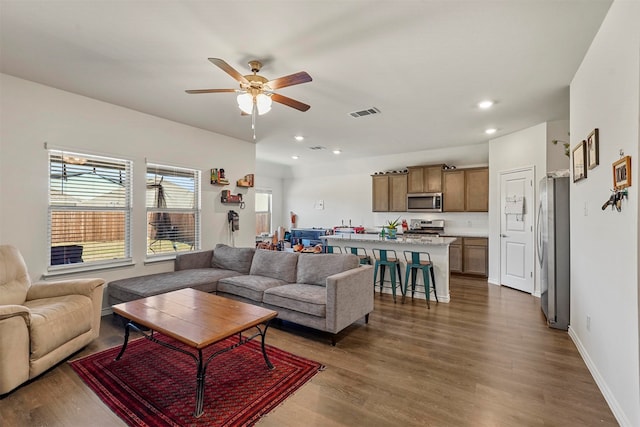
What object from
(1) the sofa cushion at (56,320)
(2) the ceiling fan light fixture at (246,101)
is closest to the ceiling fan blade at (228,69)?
(2) the ceiling fan light fixture at (246,101)

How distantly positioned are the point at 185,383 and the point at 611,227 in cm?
334

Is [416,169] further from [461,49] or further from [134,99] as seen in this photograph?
[134,99]

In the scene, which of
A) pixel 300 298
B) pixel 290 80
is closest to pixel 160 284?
pixel 300 298

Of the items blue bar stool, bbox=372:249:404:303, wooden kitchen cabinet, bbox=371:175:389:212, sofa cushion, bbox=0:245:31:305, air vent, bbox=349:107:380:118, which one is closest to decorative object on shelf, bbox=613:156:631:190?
air vent, bbox=349:107:380:118

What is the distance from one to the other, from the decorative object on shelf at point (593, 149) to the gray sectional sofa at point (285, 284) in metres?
2.25

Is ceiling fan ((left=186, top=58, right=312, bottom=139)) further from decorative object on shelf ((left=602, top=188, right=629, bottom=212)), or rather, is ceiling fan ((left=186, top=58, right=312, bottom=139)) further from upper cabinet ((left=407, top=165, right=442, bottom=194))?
upper cabinet ((left=407, top=165, right=442, bottom=194))

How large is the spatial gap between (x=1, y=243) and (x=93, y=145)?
1429mm

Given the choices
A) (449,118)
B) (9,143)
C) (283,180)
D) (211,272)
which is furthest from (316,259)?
(283,180)

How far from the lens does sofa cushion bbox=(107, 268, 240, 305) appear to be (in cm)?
343

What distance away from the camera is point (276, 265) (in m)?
4.04

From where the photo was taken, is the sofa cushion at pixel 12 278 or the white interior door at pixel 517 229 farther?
the white interior door at pixel 517 229

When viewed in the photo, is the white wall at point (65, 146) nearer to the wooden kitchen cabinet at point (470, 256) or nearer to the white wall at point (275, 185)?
the white wall at point (275, 185)

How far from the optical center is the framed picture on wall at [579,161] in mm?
2632

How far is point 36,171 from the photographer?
3.30m
